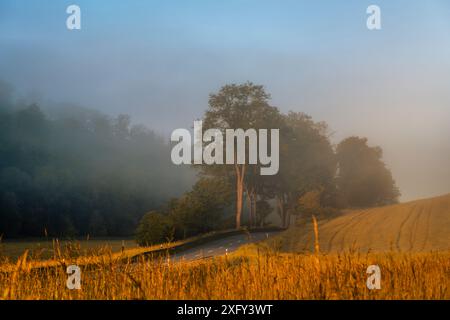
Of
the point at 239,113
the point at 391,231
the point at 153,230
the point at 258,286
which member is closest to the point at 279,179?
the point at 239,113

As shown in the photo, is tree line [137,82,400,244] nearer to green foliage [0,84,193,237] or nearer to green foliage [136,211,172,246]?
green foliage [136,211,172,246]

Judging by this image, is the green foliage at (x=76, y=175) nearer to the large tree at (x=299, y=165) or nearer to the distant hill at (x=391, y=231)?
the distant hill at (x=391, y=231)

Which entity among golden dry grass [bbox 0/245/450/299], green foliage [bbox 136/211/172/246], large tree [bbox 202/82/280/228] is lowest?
green foliage [bbox 136/211/172/246]

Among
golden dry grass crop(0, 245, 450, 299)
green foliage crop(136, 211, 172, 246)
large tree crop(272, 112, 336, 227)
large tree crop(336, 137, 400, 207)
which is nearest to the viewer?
golden dry grass crop(0, 245, 450, 299)

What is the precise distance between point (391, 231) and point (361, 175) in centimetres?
4678

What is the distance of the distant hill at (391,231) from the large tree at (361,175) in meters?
35.7

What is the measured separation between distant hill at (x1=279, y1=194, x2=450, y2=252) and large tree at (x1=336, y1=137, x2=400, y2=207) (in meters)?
35.7

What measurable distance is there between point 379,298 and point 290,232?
104 ft

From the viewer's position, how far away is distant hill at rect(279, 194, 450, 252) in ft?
99.6

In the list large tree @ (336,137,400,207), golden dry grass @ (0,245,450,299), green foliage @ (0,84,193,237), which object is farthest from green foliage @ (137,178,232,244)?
golden dry grass @ (0,245,450,299)

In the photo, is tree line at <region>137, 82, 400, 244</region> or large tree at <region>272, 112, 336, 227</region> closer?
tree line at <region>137, 82, 400, 244</region>
